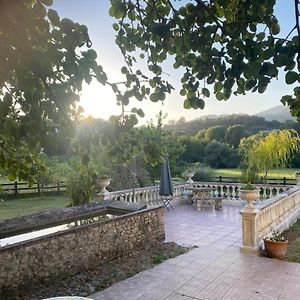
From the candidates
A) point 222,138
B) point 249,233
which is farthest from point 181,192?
point 222,138

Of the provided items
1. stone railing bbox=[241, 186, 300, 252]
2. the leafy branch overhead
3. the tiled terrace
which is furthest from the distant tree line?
the leafy branch overhead

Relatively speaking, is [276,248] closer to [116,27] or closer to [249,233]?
[249,233]

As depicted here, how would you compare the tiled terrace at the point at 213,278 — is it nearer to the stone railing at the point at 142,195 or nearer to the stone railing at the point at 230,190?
the stone railing at the point at 142,195

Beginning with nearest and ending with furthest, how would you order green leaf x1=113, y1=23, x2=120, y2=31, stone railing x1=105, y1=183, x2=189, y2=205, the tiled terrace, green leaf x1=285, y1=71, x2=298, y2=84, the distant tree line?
1. green leaf x1=285, y1=71, x2=298, y2=84
2. green leaf x1=113, y1=23, x2=120, y2=31
3. the tiled terrace
4. stone railing x1=105, y1=183, x2=189, y2=205
5. the distant tree line

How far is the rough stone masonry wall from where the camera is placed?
4191 mm

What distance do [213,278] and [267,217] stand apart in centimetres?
287

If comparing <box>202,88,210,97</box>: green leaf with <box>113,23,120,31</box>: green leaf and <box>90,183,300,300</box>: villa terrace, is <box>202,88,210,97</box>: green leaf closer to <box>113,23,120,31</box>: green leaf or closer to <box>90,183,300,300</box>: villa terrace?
<box>113,23,120,31</box>: green leaf

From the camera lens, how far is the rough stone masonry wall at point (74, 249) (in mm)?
4191

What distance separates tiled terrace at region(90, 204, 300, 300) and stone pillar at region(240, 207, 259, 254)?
→ 0.68 ft

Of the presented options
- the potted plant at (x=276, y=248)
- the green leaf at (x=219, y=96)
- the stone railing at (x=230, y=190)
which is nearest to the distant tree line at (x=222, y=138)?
the stone railing at (x=230, y=190)

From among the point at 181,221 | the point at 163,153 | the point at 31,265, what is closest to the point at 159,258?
the point at 31,265

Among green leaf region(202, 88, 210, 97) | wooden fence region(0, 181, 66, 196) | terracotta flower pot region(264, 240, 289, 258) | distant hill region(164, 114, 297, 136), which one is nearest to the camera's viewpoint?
green leaf region(202, 88, 210, 97)

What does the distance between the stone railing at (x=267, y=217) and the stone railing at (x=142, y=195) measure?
4.07m

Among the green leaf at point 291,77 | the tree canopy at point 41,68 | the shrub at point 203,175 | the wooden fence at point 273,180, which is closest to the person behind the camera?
the green leaf at point 291,77
